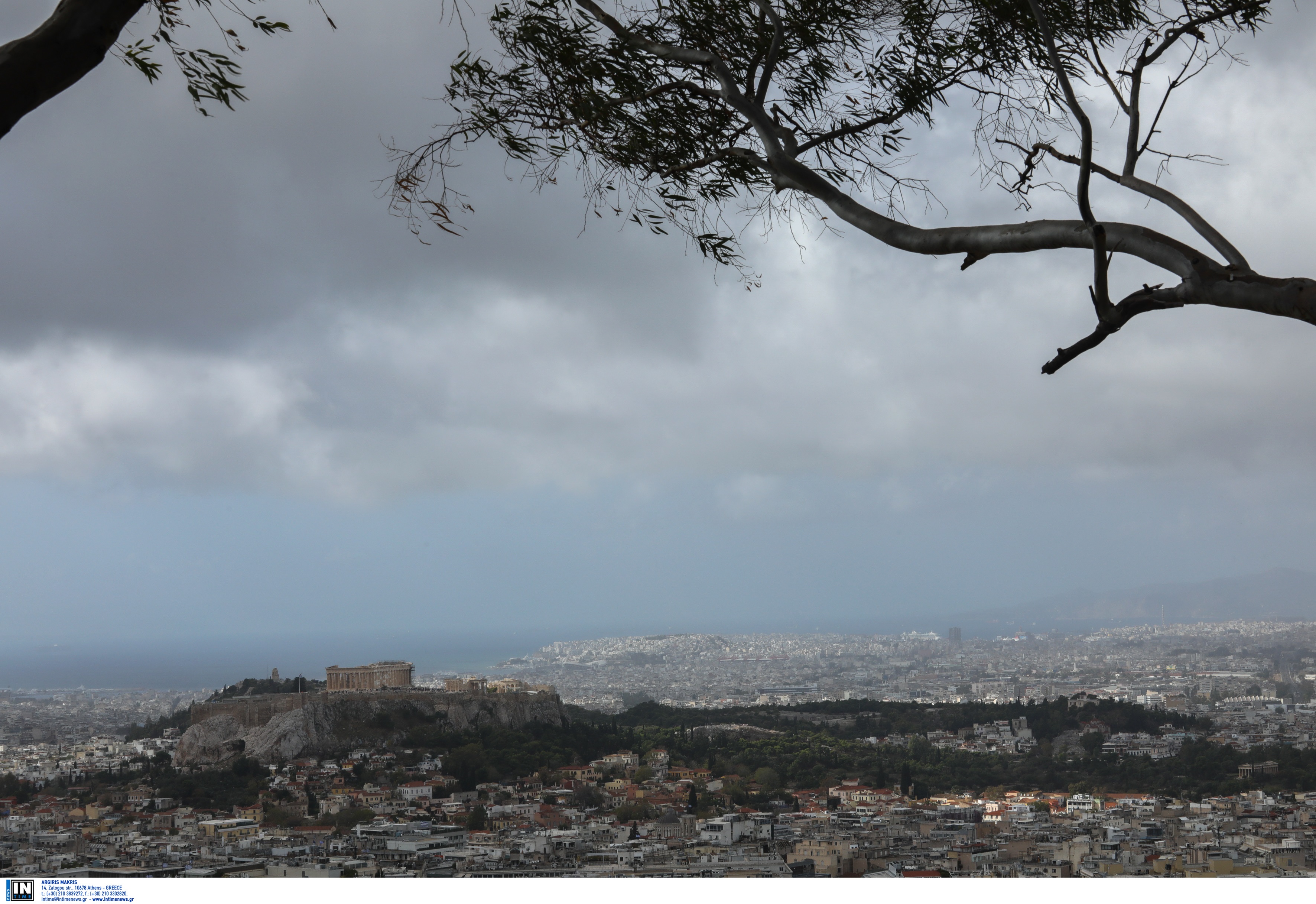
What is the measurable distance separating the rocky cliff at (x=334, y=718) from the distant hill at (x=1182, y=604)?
4.02 metres

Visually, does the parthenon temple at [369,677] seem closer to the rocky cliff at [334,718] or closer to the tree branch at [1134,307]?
the rocky cliff at [334,718]

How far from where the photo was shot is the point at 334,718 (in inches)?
215

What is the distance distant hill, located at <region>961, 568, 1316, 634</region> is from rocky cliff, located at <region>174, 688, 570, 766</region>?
13.2ft

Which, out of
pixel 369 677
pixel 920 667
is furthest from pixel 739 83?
pixel 920 667

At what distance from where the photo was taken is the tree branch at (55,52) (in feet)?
3.13

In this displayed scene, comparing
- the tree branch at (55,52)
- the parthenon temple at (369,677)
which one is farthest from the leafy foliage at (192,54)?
the parthenon temple at (369,677)

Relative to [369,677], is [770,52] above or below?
above

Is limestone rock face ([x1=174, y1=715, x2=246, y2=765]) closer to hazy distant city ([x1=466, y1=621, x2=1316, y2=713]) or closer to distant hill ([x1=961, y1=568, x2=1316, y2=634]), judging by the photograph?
hazy distant city ([x1=466, y1=621, x2=1316, y2=713])

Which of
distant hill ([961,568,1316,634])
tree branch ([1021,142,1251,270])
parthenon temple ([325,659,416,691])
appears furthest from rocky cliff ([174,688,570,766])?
tree branch ([1021,142,1251,270])

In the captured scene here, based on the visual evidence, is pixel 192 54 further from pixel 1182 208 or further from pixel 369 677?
pixel 369 677

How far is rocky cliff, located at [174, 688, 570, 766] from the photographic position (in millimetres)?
4949

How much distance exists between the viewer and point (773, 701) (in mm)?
5855

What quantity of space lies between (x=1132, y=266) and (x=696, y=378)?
2.79 metres

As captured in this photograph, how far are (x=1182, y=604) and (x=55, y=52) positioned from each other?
25.0 ft
